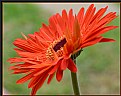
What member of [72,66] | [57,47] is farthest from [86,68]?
[72,66]

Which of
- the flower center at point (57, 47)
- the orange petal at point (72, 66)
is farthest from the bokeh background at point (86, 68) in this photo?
the orange petal at point (72, 66)

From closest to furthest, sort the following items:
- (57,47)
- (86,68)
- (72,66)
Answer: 1. (72,66)
2. (57,47)
3. (86,68)

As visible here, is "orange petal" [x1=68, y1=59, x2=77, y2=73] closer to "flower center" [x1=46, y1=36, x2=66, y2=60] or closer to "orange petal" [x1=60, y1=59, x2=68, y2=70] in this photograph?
"orange petal" [x1=60, y1=59, x2=68, y2=70]

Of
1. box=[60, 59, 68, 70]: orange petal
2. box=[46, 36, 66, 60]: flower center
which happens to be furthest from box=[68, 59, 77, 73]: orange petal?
box=[46, 36, 66, 60]: flower center

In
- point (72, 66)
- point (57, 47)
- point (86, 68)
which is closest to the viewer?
point (72, 66)

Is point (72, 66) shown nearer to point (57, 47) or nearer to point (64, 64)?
point (64, 64)

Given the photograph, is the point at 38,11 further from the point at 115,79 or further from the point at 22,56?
the point at 22,56

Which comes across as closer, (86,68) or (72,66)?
(72,66)

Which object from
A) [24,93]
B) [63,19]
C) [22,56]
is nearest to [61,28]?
[63,19]
